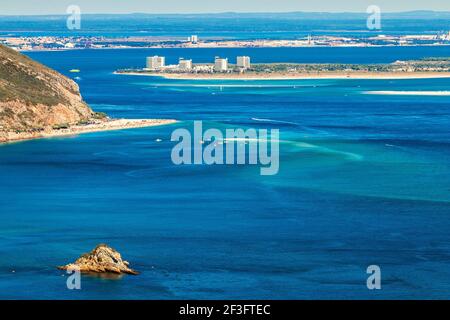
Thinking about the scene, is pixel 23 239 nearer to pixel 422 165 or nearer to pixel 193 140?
pixel 422 165

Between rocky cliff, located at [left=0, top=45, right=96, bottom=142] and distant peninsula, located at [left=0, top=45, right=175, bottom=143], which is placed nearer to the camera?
rocky cliff, located at [left=0, top=45, right=96, bottom=142]

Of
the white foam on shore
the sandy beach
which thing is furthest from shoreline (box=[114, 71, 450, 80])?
the white foam on shore

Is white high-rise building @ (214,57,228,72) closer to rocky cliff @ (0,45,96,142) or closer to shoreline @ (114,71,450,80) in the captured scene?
shoreline @ (114,71,450,80)

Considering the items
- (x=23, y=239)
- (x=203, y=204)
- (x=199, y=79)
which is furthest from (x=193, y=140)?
(x=199, y=79)

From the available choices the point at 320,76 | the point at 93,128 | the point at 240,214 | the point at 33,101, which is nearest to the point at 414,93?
the point at 320,76

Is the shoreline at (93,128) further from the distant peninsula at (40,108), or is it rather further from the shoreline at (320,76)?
the shoreline at (320,76)

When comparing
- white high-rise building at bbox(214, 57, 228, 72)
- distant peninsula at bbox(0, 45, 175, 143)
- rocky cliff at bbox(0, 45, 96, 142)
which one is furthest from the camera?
white high-rise building at bbox(214, 57, 228, 72)
